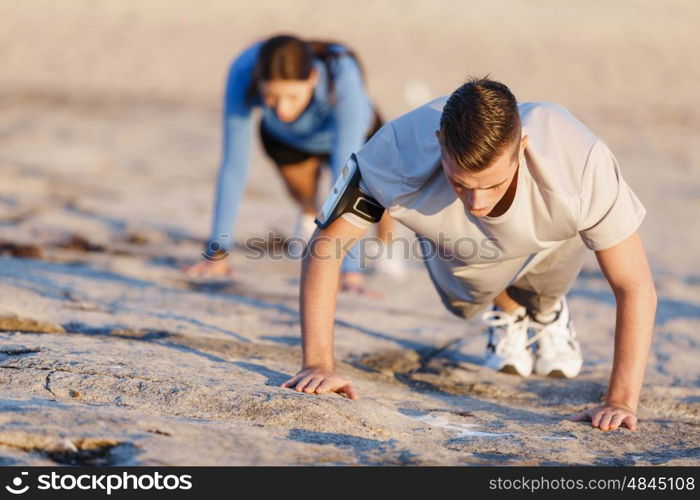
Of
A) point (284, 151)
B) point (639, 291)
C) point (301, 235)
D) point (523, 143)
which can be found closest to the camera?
point (523, 143)

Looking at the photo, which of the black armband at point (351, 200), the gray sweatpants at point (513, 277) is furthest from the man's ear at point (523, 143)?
the gray sweatpants at point (513, 277)

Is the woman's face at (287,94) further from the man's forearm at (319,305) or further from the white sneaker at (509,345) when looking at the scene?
the man's forearm at (319,305)

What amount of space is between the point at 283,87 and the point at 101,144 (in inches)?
213

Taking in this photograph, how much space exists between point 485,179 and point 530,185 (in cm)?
28

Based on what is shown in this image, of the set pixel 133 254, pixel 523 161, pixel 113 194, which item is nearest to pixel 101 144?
pixel 113 194

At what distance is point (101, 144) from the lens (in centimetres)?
928

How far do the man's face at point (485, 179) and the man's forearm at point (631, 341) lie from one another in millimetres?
544

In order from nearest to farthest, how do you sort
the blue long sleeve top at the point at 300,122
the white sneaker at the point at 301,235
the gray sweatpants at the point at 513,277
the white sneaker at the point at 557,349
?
1. the gray sweatpants at the point at 513,277
2. the white sneaker at the point at 557,349
3. the blue long sleeve top at the point at 300,122
4. the white sneaker at the point at 301,235

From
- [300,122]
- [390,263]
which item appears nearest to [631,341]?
[300,122]

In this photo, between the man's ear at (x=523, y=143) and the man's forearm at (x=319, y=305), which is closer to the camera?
the man's ear at (x=523, y=143)

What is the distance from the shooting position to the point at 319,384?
111 inches

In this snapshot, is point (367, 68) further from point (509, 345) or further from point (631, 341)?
point (631, 341)

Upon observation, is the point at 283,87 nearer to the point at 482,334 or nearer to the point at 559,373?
the point at 482,334

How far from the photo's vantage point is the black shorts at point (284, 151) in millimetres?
5250
